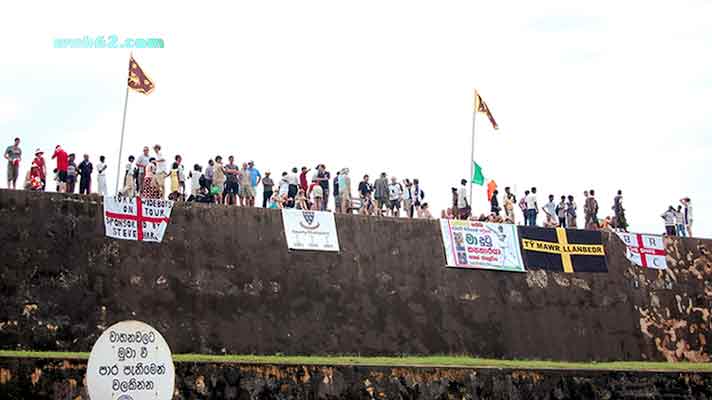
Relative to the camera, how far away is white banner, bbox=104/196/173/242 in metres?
19.7

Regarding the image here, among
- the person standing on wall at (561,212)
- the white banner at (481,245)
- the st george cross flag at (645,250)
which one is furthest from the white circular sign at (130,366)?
the st george cross flag at (645,250)

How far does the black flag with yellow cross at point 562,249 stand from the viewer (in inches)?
968

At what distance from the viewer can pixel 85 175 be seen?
68.3 ft

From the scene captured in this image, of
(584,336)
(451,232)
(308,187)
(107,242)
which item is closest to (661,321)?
(584,336)

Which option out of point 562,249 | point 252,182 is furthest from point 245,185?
point 562,249

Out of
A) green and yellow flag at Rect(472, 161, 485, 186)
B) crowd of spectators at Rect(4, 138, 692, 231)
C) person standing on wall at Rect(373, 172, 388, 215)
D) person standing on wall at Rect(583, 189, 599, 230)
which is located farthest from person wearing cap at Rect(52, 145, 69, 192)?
person standing on wall at Rect(583, 189, 599, 230)

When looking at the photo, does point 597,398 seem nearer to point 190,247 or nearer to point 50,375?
point 190,247

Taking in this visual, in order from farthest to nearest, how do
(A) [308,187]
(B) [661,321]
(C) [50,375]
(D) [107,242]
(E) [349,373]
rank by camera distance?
(B) [661,321] → (A) [308,187] → (D) [107,242] → (E) [349,373] → (C) [50,375]

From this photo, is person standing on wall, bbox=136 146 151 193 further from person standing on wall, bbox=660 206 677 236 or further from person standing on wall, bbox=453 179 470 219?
person standing on wall, bbox=660 206 677 236

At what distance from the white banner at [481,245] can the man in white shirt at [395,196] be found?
142 cm

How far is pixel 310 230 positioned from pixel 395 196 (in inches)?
129

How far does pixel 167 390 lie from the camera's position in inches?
403

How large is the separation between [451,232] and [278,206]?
378 cm

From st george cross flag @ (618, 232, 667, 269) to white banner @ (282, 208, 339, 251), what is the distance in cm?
775
